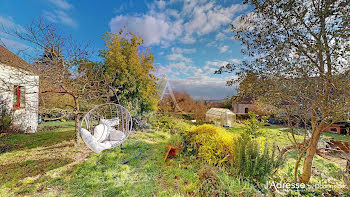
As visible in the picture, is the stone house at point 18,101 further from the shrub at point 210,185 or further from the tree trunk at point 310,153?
the tree trunk at point 310,153

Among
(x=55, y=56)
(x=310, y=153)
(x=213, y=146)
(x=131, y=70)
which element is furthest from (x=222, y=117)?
(x=55, y=56)

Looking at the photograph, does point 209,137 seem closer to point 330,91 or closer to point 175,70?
point 330,91

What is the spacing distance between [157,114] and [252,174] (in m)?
6.98

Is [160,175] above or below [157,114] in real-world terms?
below

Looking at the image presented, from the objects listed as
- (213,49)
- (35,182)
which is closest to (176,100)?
(213,49)

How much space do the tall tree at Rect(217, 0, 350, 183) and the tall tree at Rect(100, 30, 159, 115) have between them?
5248 mm

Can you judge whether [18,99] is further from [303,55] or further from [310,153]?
[310,153]

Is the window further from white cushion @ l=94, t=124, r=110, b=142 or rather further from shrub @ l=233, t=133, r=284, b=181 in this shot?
shrub @ l=233, t=133, r=284, b=181

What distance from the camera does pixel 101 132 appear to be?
12.2 ft

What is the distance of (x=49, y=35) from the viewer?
152 inches

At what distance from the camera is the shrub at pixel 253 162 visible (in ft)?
7.60

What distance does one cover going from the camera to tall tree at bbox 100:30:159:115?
6.27 m

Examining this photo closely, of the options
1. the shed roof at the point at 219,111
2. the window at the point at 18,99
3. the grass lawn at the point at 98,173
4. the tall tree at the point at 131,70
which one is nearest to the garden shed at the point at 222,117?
the shed roof at the point at 219,111

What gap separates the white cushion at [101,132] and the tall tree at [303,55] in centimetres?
371
